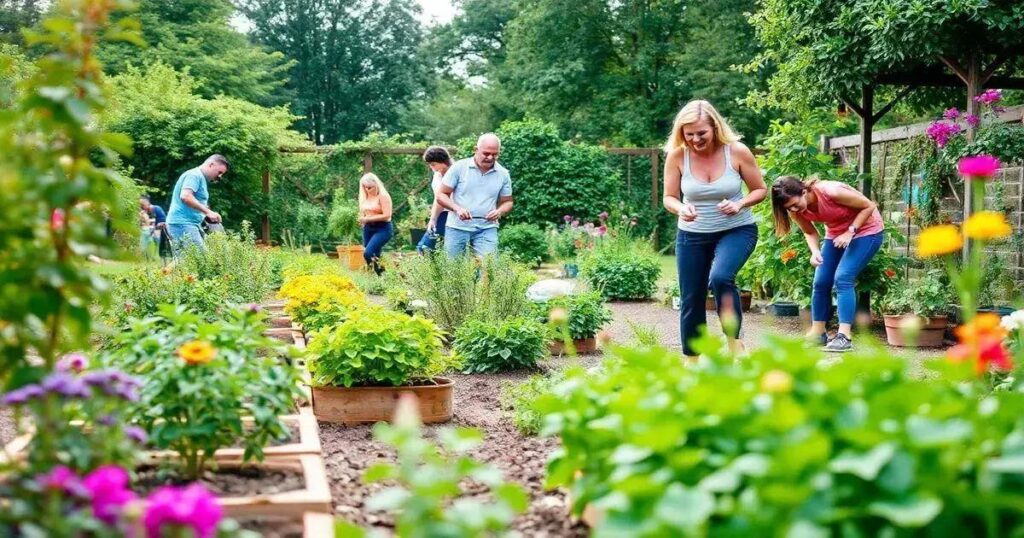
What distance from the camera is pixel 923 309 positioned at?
7.68 m

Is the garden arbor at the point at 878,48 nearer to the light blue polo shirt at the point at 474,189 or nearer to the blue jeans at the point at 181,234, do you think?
Answer: the light blue polo shirt at the point at 474,189

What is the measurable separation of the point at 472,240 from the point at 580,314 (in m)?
1.20

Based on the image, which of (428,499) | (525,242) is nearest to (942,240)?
(428,499)

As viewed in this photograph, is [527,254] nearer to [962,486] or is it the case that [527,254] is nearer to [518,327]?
[518,327]

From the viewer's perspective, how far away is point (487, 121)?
30.5 m

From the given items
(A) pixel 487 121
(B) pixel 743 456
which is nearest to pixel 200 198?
(B) pixel 743 456

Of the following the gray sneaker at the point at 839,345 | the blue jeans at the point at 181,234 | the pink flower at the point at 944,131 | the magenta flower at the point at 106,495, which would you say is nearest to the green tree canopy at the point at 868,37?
the pink flower at the point at 944,131

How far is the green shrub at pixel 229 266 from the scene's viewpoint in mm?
6965

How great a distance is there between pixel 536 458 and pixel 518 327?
2272mm

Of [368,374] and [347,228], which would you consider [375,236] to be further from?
[368,374]

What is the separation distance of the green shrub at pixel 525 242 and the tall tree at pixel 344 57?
2175cm

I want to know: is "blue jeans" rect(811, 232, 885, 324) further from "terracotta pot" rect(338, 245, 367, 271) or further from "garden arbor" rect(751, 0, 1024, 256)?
A: "terracotta pot" rect(338, 245, 367, 271)

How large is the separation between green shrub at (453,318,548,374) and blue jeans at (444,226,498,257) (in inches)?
64.8

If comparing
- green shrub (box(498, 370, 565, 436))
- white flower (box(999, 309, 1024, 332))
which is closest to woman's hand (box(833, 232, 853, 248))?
white flower (box(999, 309, 1024, 332))
